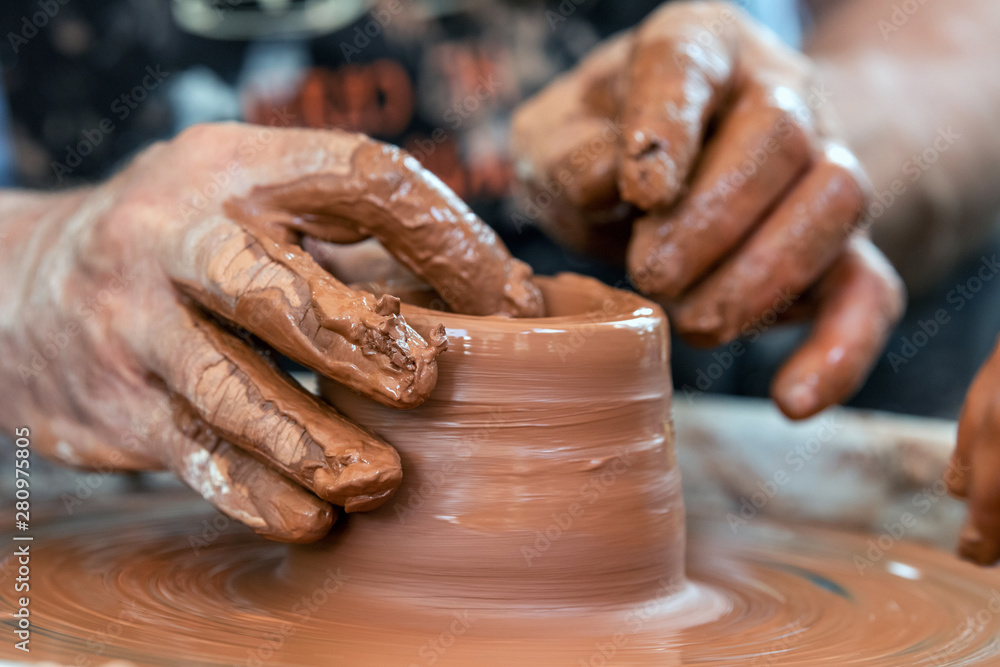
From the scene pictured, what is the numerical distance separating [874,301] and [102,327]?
3.47 feet

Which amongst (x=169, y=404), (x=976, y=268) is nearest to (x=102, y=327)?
(x=169, y=404)

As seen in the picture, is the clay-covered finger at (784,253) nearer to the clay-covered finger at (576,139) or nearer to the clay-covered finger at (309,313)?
the clay-covered finger at (576,139)

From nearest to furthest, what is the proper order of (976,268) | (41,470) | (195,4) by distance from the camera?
(41,470) < (195,4) < (976,268)

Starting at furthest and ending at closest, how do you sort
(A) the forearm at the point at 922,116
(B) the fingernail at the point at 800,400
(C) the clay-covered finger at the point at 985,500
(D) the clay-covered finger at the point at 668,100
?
(A) the forearm at the point at 922,116
(B) the fingernail at the point at 800,400
(D) the clay-covered finger at the point at 668,100
(C) the clay-covered finger at the point at 985,500

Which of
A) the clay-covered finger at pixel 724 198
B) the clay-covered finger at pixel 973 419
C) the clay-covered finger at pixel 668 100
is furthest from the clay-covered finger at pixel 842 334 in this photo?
the clay-covered finger at pixel 973 419

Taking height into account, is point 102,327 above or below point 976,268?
above

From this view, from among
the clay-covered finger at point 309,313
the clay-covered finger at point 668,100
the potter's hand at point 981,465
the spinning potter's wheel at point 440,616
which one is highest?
the clay-covered finger at point 668,100

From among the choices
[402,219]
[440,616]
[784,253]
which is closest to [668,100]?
[784,253]

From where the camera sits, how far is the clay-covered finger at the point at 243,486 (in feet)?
2.69

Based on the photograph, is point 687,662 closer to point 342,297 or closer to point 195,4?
point 342,297

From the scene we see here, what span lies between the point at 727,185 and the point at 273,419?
71cm

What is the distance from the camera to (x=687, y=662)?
0.77m

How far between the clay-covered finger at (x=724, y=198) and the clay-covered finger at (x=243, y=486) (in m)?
0.59

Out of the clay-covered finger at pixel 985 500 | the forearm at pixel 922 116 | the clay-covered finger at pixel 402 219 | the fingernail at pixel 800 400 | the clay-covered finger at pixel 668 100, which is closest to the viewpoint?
the clay-covered finger at pixel 985 500
